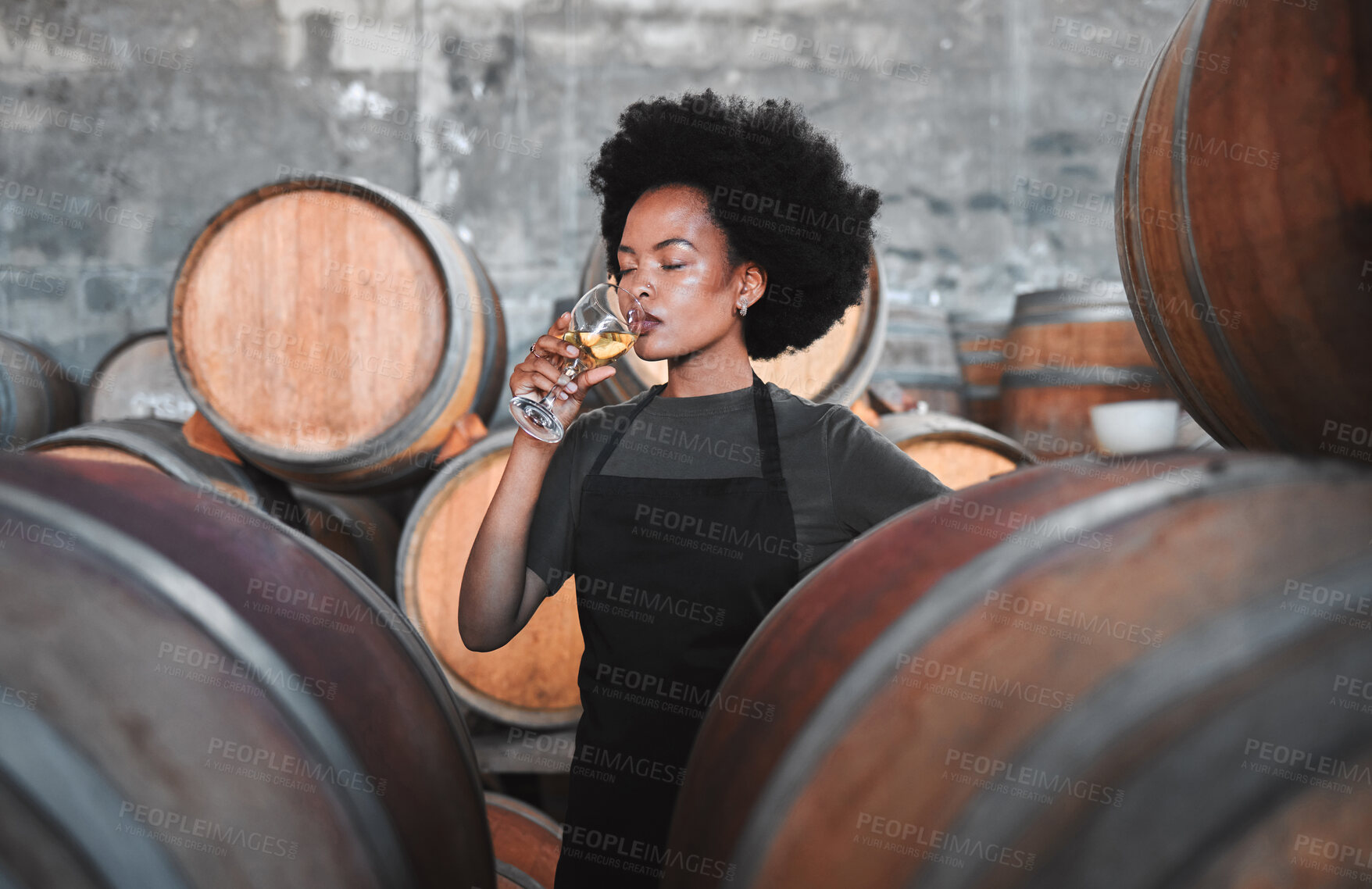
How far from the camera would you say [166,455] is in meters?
2.36

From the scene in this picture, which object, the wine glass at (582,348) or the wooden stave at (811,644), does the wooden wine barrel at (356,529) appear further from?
the wooden stave at (811,644)

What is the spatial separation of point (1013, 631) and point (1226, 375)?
576mm

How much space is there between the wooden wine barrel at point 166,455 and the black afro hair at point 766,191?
148cm

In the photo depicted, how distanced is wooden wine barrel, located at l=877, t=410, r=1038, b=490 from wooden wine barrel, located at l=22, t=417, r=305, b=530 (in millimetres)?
1856

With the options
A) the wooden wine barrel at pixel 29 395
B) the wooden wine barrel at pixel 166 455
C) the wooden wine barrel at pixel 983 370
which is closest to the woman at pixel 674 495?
the wooden wine barrel at pixel 166 455

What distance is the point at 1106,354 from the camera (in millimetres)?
3258

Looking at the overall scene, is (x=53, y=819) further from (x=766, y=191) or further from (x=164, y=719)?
(x=766, y=191)

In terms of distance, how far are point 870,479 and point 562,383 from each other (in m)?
0.47

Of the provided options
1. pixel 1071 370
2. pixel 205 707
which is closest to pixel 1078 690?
pixel 205 707

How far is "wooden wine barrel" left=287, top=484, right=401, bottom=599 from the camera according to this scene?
9.14ft

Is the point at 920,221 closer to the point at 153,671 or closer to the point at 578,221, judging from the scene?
the point at 578,221

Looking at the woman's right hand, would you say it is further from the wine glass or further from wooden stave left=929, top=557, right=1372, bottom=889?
wooden stave left=929, top=557, right=1372, bottom=889

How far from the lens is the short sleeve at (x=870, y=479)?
1.21 metres

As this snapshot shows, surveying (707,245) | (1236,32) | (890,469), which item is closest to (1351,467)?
(1236,32)
